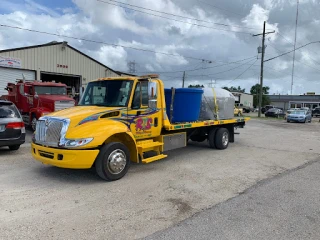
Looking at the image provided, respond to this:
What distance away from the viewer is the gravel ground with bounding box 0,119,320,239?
4020 millimetres

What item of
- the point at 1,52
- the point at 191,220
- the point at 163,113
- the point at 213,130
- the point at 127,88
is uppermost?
the point at 1,52

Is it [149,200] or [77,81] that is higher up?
[77,81]

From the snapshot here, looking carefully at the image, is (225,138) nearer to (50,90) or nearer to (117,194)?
(117,194)

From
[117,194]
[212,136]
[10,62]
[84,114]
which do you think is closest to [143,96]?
[84,114]

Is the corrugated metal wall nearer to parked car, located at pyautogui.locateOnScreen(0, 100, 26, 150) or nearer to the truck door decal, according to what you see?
parked car, located at pyautogui.locateOnScreen(0, 100, 26, 150)

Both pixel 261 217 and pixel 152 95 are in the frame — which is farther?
pixel 152 95

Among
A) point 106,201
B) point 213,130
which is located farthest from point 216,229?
point 213,130

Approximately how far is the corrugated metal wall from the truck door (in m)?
16.4

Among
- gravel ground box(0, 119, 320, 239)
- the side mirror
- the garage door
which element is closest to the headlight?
gravel ground box(0, 119, 320, 239)

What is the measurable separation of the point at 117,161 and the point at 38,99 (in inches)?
377

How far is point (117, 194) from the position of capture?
17.5ft

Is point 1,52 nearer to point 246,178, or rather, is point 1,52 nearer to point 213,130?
point 213,130

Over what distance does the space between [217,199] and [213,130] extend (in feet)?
17.2

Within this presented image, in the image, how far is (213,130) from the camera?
10.3 meters
